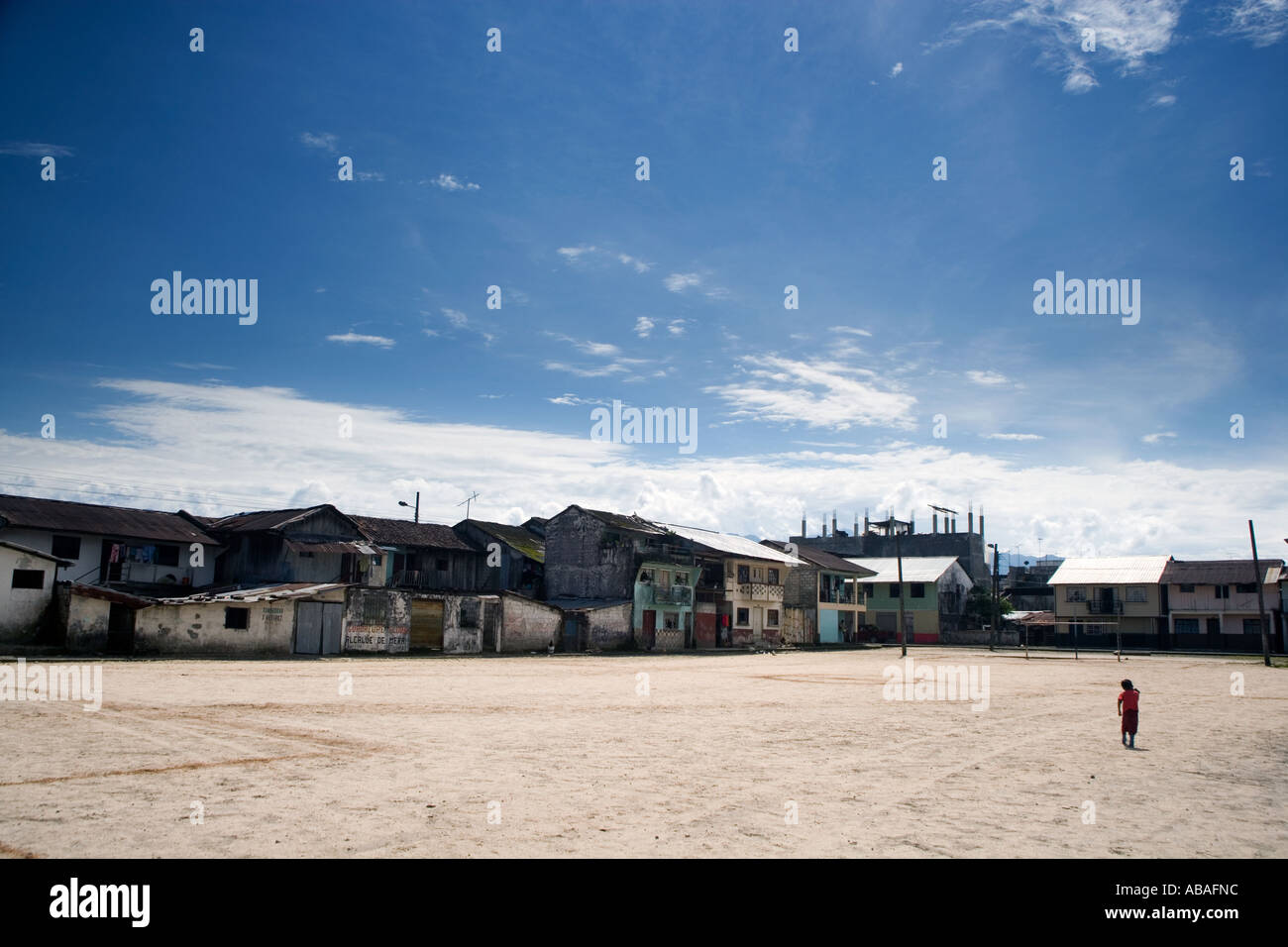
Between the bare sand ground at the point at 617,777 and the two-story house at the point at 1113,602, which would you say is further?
the two-story house at the point at 1113,602

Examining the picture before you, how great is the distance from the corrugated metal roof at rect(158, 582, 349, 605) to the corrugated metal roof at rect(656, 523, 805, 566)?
25259mm

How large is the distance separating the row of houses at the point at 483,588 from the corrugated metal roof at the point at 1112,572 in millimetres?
211

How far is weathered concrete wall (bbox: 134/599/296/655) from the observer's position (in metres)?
32.7

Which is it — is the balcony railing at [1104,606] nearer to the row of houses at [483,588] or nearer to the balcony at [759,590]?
the row of houses at [483,588]

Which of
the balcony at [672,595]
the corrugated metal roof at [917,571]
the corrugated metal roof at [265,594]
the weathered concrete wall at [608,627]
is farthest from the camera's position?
the corrugated metal roof at [917,571]

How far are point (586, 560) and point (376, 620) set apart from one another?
→ 17.1 metres

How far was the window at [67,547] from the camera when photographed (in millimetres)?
41844

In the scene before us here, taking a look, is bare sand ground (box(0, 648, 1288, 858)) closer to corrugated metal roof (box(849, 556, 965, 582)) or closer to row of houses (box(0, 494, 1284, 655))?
row of houses (box(0, 494, 1284, 655))

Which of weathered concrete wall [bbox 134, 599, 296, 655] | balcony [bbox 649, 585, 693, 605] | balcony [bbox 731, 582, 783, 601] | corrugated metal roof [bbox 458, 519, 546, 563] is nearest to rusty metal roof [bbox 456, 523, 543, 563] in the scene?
corrugated metal roof [bbox 458, 519, 546, 563]

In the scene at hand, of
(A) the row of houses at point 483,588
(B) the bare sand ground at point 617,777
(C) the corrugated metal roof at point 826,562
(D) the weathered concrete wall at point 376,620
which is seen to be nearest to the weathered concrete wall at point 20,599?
(A) the row of houses at point 483,588

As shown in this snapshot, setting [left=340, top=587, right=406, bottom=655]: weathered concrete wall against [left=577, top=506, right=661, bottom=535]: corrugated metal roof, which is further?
[left=577, top=506, right=661, bottom=535]: corrugated metal roof

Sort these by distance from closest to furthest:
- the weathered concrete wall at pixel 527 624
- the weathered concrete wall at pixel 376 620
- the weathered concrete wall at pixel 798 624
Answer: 1. the weathered concrete wall at pixel 376 620
2. the weathered concrete wall at pixel 527 624
3. the weathered concrete wall at pixel 798 624

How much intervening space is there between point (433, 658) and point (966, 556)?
75415 mm

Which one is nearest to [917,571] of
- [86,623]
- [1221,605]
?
[1221,605]
